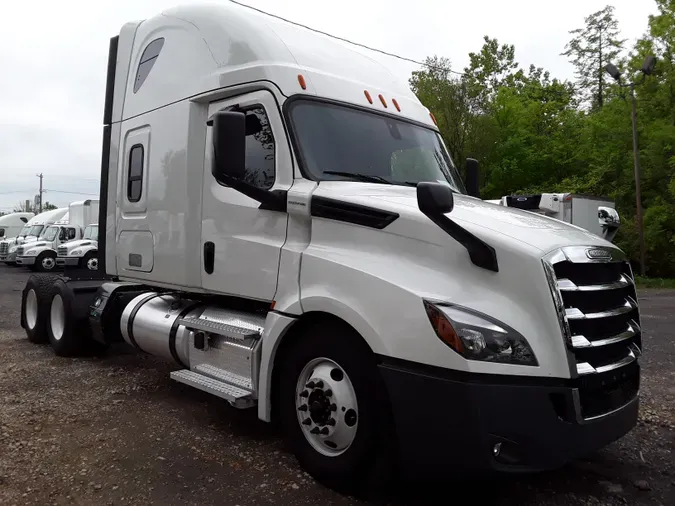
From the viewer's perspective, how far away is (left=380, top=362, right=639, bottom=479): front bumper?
2.76 meters

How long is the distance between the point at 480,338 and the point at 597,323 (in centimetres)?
79

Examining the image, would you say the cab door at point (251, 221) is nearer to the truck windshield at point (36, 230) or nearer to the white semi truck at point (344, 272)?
the white semi truck at point (344, 272)

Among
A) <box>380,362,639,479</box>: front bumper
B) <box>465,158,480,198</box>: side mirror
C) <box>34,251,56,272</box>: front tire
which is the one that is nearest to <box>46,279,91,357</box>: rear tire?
<box>465,158,480,198</box>: side mirror

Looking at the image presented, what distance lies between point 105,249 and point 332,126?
334cm

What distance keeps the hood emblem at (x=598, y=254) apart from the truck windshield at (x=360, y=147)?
4.84ft

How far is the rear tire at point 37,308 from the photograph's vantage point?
7.73 meters

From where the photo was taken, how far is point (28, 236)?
91.7ft

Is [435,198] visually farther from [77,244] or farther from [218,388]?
[77,244]

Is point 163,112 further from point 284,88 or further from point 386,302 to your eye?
point 386,302

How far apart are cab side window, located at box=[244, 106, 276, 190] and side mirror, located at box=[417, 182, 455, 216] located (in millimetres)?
1386

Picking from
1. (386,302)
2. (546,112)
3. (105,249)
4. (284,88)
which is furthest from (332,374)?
(546,112)

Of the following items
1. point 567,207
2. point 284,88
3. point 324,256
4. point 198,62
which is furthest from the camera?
point 567,207

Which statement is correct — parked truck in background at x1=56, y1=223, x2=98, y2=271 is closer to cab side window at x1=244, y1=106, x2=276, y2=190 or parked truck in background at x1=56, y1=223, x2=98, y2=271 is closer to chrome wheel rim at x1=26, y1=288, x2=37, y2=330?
chrome wheel rim at x1=26, y1=288, x2=37, y2=330

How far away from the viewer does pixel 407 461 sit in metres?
2.98
